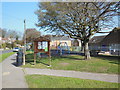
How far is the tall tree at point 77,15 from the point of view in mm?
13234

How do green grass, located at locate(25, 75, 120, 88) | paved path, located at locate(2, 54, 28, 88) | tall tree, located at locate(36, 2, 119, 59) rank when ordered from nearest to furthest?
green grass, located at locate(25, 75, 120, 88) < paved path, located at locate(2, 54, 28, 88) < tall tree, located at locate(36, 2, 119, 59)

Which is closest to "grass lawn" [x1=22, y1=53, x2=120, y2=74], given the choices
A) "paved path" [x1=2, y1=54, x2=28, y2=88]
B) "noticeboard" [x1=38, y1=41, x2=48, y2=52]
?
"noticeboard" [x1=38, y1=41, x2=48, y2=52]

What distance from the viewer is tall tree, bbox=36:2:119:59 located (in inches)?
521

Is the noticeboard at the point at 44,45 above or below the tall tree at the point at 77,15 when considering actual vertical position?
below

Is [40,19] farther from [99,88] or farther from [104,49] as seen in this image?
[104,49]

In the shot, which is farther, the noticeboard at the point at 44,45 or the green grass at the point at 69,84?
the noticeboard at the point at 44,45

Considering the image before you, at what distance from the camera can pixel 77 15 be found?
1432cm

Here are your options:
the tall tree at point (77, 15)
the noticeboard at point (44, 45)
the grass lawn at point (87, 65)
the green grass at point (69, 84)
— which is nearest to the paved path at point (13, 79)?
the green grass at point (69, 84)

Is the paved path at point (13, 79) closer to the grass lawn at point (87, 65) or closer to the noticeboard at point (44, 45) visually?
the grass lawn at point (87, 65)

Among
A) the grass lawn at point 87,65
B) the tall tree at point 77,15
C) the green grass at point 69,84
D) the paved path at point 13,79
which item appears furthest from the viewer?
the tall tree at point 77,15

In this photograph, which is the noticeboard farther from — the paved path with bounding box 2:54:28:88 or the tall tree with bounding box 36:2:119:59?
the paved path with bounding box 2:54:28:88

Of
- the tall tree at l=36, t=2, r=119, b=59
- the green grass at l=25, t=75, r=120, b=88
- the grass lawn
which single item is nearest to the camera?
the green grass at l=25, t=75, r=120, b=88

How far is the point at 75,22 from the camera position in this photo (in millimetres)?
14766

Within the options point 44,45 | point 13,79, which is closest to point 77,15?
point 44,45
